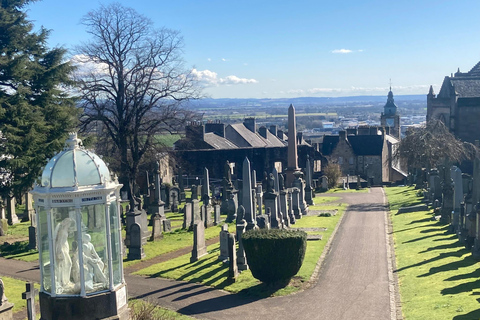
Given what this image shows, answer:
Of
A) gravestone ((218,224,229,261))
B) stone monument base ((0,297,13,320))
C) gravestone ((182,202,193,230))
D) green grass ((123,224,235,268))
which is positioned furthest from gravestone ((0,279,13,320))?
gravestone ((182,202,193,230))

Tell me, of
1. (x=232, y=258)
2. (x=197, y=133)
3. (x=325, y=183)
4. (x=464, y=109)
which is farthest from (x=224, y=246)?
(x=464, y=109)

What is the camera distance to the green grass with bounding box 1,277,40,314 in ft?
49.0

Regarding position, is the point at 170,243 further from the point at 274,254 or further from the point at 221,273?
the point at 274,254

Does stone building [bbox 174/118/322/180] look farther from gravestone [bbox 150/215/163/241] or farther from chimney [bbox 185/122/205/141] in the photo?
gravestone [bbox 150/215/163/241]

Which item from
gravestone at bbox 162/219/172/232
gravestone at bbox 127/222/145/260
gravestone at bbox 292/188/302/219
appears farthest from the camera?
gravestone at bbox 292/188/302/219

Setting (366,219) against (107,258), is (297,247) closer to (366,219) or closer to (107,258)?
(107,258)

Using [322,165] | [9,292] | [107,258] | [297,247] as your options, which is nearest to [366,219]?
[297,247]

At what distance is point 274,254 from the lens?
15531 millimetres

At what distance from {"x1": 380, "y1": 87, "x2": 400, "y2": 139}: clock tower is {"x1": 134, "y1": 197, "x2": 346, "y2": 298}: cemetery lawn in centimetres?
6481

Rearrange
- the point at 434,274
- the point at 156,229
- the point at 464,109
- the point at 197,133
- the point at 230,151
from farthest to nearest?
the point at 230,151
the point at 197,133
the point at 464,109
the point at 156,229
the point at 434,274

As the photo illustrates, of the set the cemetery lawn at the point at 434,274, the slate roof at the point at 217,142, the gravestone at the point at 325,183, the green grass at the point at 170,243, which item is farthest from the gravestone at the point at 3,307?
the slate roof at the point at 217,142

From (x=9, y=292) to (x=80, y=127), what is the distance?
1561 cm

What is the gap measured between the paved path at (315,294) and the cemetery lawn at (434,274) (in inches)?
24.5

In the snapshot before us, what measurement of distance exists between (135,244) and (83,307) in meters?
11.4
